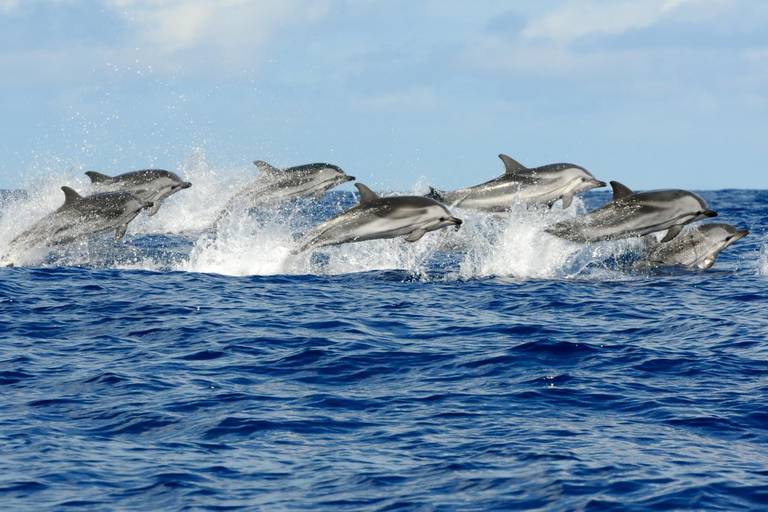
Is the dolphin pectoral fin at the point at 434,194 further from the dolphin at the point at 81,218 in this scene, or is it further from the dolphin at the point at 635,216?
the dolphin at the point at 81,218

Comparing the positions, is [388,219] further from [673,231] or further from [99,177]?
[99,177]

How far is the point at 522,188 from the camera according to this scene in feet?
63.3

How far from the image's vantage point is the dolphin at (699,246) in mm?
19281

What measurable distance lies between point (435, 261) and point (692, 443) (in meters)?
13.4

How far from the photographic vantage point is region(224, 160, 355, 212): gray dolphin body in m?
22.9

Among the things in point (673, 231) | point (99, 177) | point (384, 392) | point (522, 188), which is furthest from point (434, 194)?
point (384, 392)

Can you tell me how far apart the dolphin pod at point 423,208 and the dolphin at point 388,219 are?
0.02 m

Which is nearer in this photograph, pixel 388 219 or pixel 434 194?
pixel 388 219

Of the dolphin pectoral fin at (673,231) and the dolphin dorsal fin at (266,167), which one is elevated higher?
the dolphin dorsal fin at (266,167)

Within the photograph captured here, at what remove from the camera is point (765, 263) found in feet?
66.9

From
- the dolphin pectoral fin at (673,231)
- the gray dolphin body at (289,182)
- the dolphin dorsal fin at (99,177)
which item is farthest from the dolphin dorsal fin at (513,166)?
the dolphin dorsal fin at (99,177)

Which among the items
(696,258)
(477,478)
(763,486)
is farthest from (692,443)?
(696,258)

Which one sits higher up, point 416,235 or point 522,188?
point 522,188

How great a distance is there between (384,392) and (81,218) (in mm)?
10691
